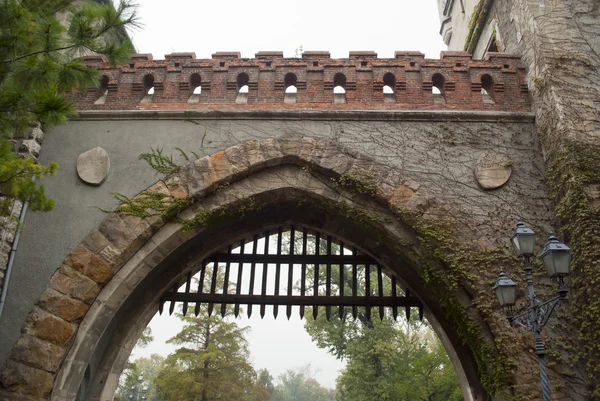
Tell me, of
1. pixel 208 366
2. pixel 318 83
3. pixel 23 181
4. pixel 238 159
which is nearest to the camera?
pixel 23 181

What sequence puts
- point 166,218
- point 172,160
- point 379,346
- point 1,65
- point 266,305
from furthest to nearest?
point 379,346
point 266,305
point 172,160
point 166,218
point 1,65

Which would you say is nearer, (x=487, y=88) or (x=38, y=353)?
(x=38, y=353)

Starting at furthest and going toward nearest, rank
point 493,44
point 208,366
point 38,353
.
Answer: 1. point 208,366
2. point 493,44
3. point 38,353

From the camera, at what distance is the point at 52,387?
518 cm

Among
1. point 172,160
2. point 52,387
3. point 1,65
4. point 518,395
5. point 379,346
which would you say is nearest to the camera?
point 1,65

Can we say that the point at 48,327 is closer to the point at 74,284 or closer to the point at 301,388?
the point at 74,284

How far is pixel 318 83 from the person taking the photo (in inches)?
265

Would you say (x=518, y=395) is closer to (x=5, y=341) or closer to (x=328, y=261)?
(x=328, y=261)

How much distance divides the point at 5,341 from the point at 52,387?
30.3 inches

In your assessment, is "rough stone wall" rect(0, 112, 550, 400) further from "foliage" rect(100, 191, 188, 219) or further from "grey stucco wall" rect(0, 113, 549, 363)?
"foliage" rect(100, 191, 188, 219)

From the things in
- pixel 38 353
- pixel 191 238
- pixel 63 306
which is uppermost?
pixel 191 238

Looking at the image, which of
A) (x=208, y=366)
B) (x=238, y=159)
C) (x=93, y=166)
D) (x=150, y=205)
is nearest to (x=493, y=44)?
(x=238, y=159)

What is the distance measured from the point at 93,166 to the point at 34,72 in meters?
2.19

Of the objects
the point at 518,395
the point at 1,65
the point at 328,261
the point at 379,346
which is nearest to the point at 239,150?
the point at 328,261
